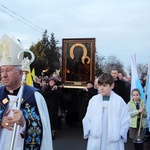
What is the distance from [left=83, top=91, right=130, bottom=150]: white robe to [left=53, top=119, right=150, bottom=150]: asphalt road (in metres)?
2.77

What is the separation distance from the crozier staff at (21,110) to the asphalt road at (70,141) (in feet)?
14.5

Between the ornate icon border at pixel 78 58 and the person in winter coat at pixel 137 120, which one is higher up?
the ornate icon border at pixel 78 58

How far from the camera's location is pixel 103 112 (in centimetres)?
475

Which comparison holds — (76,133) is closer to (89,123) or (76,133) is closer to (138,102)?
(138,102)

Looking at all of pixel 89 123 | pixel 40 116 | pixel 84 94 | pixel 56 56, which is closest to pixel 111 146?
pixel 89 123

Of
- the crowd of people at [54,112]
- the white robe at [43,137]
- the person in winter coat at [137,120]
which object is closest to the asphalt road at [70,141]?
the crowd of people at [54,112]

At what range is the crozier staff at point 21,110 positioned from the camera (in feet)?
9.76

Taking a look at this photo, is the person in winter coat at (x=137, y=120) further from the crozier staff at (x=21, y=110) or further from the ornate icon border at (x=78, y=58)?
the crozier staff at (x=21, y=110)

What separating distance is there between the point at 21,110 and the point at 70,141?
208 inches

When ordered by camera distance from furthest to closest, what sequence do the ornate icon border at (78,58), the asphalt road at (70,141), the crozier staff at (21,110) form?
the ornate icon border at (78,58) → the asphalt road at (70,141) → the crozier staff at (21,110)

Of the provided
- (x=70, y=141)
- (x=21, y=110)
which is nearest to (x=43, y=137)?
(x=21, y=110)

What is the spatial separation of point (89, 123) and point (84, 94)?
396 cm

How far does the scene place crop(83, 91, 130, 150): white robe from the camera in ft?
15.0

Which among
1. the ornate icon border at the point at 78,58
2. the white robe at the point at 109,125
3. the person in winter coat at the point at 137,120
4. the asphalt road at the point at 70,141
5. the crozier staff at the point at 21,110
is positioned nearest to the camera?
the crozier staff at the point at 21,110
